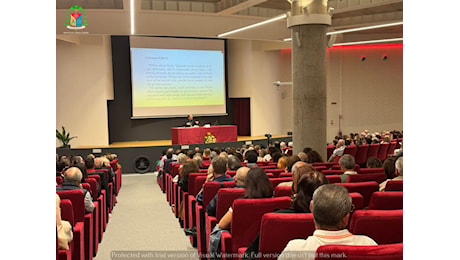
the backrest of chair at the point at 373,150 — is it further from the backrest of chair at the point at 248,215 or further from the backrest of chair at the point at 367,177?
the backrest of chair at the point at 248,215

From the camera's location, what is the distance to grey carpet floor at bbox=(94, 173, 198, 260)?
4.73 meters

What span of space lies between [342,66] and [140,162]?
9.72 meters

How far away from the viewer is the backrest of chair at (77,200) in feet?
12.8

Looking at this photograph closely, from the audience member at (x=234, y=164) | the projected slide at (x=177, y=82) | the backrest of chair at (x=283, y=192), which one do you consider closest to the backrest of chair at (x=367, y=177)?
the backrest of chair at (x=283, y=192)

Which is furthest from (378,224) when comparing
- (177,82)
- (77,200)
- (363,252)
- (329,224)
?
(177,82)

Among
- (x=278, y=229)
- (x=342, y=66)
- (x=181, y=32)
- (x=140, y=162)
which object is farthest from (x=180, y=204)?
(x=342, y=66)

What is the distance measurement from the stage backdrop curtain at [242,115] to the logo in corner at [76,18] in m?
7.09

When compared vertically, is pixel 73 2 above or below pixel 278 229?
above

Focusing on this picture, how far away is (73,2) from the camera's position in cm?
1279

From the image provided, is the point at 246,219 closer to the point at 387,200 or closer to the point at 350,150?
the point at 387,200
